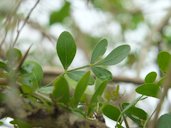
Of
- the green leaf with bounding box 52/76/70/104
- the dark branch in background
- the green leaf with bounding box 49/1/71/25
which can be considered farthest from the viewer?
the green leaf with bounding box 49/1/71/25

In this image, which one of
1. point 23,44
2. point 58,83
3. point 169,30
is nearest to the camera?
point 58,83

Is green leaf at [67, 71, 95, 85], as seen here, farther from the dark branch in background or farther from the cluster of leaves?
the dark branch in background

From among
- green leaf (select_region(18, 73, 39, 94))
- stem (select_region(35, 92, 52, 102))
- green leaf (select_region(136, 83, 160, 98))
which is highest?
green leaf (select_region(136, 83, 160, 98))

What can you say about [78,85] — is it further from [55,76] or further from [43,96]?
[55,76]

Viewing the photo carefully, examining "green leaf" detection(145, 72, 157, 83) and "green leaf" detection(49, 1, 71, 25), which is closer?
"green leaf" detection(145, 72, 157, 83)

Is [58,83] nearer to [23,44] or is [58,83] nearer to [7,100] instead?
[7,100]

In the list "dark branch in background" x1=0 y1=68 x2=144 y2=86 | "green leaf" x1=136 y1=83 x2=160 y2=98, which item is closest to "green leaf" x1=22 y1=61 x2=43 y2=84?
"green leaf" x1=136 y1=83 x2=160 y2=98

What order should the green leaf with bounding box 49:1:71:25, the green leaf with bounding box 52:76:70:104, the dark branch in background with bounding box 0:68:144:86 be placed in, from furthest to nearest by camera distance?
the green leaf with bounding box 49:1:71:25 < the dark branch in background with bounding box 0:68:144:86 < the green leaf with bounding box 52:76:70:104

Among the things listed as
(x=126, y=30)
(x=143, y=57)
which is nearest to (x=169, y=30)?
(x=126, y=30)
